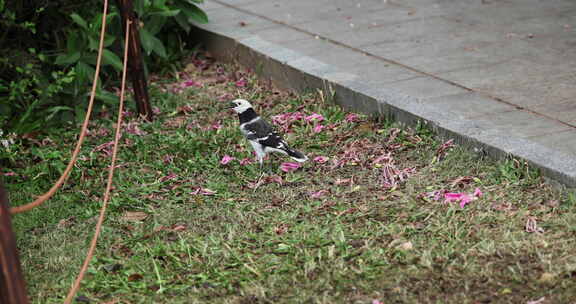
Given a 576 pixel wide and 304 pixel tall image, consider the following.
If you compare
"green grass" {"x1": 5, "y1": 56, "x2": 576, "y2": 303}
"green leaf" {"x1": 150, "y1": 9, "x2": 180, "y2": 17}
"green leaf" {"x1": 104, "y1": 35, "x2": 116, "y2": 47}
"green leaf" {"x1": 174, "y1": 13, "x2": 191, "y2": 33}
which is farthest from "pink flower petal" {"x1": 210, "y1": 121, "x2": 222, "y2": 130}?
"green leaf" {"x1": 174, "y1": 13, "x2": 191, "y2": 33}

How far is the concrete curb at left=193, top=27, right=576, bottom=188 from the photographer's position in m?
4.19

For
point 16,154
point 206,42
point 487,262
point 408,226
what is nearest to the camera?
point 487,262

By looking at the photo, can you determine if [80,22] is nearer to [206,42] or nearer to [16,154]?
[16,154]

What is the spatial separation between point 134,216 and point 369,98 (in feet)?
5.80

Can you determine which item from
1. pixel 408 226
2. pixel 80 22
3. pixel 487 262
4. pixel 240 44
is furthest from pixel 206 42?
pixel 487 262

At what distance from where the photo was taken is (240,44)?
6.75 metres

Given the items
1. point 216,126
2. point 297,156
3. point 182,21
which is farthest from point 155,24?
point 297,156

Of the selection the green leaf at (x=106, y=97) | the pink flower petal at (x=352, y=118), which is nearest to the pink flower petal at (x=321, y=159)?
the pink flower petal at (x=352, y=118)

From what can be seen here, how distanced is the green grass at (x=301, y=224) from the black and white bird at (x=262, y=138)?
0.14m

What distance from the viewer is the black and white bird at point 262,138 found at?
461 centimetres

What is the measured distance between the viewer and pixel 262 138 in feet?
15.3

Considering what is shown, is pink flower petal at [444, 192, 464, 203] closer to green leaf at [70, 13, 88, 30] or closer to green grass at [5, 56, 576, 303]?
green grass at [5, 56, 576, 303]

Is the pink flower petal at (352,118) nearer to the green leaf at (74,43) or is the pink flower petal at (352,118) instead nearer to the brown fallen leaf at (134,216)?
the brown fallen leaf at (134,216)

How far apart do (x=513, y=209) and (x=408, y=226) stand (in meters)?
0.53
